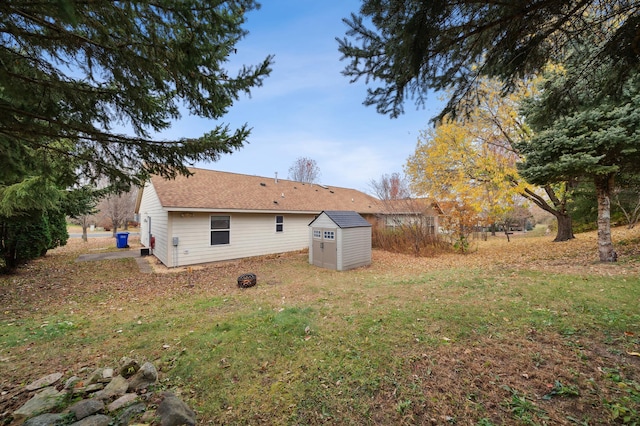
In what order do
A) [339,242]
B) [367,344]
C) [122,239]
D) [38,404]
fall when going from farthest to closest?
[122,239], [339,242], [367,344], [38,404]

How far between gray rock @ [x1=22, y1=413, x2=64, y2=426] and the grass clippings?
2.25ft

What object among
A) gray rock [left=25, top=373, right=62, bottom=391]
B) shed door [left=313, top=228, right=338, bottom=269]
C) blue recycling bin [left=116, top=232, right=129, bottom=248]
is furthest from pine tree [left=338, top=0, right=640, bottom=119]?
blue recycling bin [left=116, top=232, right=129, bottom=248]

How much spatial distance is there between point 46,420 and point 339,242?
7.90 meters

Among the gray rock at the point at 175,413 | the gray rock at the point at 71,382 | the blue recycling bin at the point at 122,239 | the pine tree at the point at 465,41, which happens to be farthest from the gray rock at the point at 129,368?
the blue recycling bin at the point at 122,239

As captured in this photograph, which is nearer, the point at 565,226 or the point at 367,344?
the point at 367,344

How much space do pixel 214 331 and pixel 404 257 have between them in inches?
391

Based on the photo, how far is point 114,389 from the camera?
8.67ft

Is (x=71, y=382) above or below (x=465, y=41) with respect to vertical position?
below

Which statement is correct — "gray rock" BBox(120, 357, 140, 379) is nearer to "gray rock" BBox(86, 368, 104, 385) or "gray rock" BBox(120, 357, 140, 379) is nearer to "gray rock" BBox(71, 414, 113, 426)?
"gray rock" BBox(86, 368, 104, 385)

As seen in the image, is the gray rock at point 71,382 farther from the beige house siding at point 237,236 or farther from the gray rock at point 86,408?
the beige house siding at point 237,236

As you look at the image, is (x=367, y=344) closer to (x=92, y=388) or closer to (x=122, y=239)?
(x=92, y=388)

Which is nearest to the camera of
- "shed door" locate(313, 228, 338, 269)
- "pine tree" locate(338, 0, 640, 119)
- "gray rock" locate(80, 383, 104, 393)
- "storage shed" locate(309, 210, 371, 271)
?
"pine tree" locate(338, 0, 640, 119)

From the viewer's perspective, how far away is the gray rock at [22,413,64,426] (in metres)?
2.10

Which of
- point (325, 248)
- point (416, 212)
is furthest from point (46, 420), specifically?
point (416, 212)
